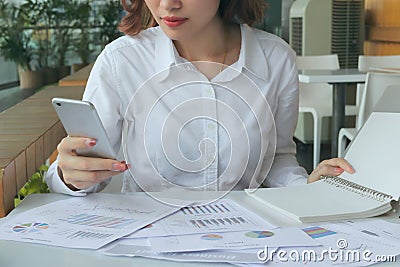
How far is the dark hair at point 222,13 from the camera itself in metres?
1.43

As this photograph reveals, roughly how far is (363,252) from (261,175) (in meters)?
0.58

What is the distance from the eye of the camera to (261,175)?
55.4 inches

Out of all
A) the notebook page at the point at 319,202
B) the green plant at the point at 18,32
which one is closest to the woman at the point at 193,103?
the notebook page at the point at 319,202

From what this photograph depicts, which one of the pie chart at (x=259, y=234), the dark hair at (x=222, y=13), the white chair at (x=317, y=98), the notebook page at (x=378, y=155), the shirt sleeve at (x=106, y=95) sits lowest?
the white chair at (x=317, y=98)

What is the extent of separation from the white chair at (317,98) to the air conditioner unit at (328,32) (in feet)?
2.80

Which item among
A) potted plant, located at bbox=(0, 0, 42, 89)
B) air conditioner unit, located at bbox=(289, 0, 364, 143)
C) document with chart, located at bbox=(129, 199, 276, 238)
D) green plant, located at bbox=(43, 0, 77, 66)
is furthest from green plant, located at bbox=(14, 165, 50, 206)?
green plant, located at bbox=(43, 0, 77, 66)

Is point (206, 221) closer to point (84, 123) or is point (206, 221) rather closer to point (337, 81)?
point (84, 123)

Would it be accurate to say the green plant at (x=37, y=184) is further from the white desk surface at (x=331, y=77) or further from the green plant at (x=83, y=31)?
the green plant at (x=83, y=31)

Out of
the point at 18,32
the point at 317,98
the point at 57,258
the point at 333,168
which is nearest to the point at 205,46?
the point at 333,168

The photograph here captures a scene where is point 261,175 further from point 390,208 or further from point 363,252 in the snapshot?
point 363,252

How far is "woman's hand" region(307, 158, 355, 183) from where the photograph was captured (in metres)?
1.15

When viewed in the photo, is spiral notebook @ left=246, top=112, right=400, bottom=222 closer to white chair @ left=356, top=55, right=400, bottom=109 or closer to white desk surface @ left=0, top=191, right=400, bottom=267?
white desk surface @ left=0, top=191, right=400, bottom=267

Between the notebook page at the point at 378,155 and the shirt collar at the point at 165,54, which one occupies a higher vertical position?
the shirt collar at the point at 165,54

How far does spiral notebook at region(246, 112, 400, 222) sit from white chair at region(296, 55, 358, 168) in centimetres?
290
